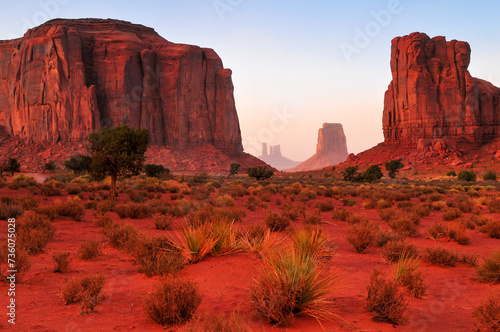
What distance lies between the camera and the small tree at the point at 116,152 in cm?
1950

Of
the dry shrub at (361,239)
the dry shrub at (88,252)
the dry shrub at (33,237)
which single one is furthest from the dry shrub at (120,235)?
the dry shrub at (361,239)

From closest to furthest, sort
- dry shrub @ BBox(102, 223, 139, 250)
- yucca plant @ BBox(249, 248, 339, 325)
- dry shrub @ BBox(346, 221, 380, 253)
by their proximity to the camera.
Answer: yucca plant @ BBox(249, 248, 339, 325), dry shrub @ BBox(102, 223, 139, 250), dry shrub @ BBox(346, 221, 380, 253)

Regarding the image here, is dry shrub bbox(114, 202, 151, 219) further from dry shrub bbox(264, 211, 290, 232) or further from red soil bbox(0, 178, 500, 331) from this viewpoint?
dry shrub bbox(264, 211, 290, 232)

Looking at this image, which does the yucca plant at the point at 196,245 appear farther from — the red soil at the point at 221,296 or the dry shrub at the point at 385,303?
the dry shrub at the point at 385,303

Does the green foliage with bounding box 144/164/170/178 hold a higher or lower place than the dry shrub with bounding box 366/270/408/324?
higher

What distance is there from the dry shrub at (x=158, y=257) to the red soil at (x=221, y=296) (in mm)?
188

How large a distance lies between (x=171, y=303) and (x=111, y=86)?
89708mm

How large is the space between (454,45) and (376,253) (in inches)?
3642

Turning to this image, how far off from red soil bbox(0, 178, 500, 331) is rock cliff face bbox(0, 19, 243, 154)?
82221 mm

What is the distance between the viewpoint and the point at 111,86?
84.7 m

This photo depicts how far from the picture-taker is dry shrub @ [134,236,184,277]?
5.98 meters

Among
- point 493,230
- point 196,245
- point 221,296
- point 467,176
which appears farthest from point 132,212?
point 467,176

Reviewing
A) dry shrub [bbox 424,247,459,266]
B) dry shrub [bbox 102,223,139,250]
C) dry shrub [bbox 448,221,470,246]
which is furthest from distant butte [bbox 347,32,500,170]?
dry shrub [bbox 102,223,139,250]

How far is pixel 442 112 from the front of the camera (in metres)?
80.2
